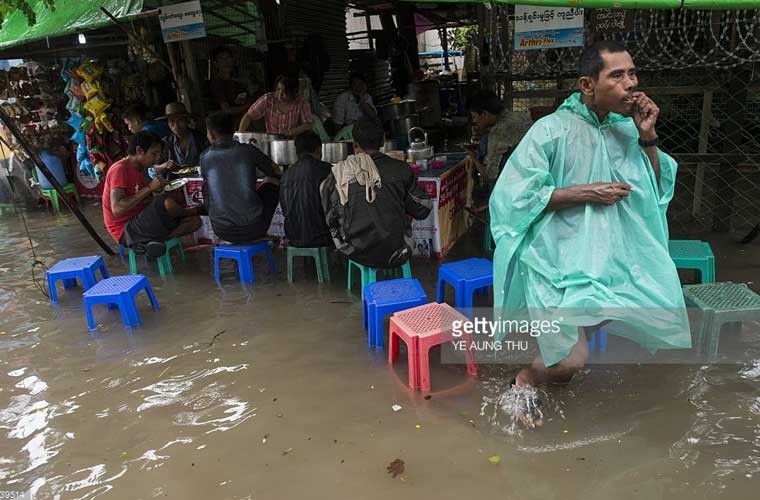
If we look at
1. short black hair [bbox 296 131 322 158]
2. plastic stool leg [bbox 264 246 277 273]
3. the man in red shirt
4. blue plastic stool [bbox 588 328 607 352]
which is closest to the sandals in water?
the man in red shirt

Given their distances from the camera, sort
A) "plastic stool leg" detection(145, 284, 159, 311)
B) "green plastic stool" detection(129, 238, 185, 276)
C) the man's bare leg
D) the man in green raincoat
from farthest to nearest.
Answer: "green plastic stool" detection(129, 238, 185, 276) → "plastic stool leg" detection(145, 284, 159, 311) → the man's bare leg → the man in green raincoat

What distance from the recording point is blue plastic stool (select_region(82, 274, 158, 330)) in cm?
390

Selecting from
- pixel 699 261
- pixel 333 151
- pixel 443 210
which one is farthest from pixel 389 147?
pixel 699 261

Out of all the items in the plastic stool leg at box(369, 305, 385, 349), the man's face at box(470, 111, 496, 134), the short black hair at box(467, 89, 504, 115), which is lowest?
the plastic stool leg at box(369, 305, 385, 349)

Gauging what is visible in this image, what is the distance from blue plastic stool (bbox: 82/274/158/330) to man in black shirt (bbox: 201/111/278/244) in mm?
858

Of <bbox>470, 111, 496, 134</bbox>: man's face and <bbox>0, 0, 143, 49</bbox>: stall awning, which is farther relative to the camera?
<bbox>0, 0, 143, 49</bbox>: stall awning

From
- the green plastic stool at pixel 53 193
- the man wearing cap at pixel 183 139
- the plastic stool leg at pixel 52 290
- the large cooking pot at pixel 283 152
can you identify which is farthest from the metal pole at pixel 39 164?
the green plastic stool at pixel 53 193

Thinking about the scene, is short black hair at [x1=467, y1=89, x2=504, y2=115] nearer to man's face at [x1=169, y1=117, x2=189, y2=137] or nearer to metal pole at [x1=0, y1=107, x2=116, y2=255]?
man's face at [x1=169, y1=117, x2=189, y2=137]

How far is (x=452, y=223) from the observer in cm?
515

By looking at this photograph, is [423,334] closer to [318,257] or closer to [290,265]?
[318,257]

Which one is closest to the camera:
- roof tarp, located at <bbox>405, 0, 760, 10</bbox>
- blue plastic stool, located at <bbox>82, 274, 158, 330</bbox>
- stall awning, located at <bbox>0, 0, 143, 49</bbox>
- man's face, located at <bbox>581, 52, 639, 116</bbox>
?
man's face, located at <bbox>581, 52, 639, 116</bbox>

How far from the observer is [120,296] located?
3.91m

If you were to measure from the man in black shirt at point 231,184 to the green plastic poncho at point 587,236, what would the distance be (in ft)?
8.62

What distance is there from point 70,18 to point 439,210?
4.78 m
